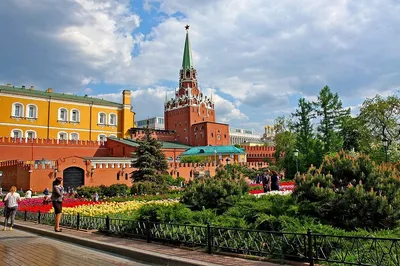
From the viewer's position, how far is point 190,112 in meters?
75.9

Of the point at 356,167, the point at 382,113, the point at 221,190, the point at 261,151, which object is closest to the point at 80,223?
the point at 221,190

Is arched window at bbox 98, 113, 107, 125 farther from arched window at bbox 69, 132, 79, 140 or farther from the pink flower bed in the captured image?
the pink flower bed

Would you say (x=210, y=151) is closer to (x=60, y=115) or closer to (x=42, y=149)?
(x=60, y=115)

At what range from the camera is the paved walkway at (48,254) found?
297 inches

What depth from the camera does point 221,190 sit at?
11172mm

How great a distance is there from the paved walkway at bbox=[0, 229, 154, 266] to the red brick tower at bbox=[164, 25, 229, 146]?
200 ft

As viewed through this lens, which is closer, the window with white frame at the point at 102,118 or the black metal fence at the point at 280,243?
the black metal fence at the point at 280,243

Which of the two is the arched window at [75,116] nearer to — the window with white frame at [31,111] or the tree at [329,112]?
the window with white frame at [31,111]

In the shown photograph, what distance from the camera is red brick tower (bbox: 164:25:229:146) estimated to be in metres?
73.4

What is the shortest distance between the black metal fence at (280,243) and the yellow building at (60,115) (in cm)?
4890

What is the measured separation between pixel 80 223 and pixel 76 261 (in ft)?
14.0

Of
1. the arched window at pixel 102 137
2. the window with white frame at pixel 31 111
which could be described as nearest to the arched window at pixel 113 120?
the arched window at pixel 102 137

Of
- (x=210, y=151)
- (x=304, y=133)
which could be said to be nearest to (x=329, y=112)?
(x=304, y=133)

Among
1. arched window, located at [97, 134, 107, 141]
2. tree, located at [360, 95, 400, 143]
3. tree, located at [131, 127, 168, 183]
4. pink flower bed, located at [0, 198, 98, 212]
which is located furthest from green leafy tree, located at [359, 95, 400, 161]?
arched window, located at [97, 134, 107, 141]
